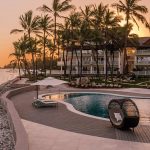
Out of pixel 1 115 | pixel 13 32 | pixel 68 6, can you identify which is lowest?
pixel 1 115

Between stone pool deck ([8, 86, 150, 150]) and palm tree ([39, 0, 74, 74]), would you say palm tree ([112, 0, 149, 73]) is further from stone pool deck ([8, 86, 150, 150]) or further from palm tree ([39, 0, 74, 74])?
stone pool deck ([8, 86, 150, 150])

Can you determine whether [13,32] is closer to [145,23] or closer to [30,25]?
[30,25]

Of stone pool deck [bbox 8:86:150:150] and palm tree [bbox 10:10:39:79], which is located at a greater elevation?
palm tree [bbox 10:10:39:79]

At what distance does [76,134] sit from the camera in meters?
16.3

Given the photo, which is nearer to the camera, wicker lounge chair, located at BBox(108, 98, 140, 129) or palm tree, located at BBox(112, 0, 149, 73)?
wicker lounge chair, located at BBox(108, 98, 140, 129)

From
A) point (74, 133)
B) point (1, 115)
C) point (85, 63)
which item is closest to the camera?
point (74, 133)

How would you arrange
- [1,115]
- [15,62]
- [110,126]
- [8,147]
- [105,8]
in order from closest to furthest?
[8,147] < [110,126] < [1,115] < [105,8] < [15,62]

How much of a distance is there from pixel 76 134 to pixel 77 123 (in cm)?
265

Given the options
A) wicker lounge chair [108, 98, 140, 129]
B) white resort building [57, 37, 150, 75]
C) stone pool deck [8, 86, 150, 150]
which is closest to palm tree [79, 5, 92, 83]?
white resort building [57, 37, 150, 75]

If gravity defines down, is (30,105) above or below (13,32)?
below

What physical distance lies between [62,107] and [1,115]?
4346 mm

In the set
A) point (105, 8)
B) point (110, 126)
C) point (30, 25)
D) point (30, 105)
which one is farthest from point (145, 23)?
point (110, 126)

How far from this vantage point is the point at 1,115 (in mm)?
24688

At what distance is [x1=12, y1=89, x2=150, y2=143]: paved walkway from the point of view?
53.1 ft
